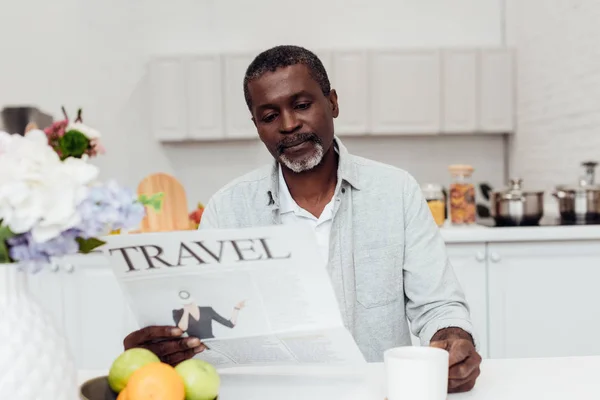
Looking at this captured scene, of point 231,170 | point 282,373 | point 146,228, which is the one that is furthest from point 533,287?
point 231,170

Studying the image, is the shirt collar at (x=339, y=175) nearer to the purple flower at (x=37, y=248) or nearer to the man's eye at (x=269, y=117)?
the man's eye at (x=269, y=117)

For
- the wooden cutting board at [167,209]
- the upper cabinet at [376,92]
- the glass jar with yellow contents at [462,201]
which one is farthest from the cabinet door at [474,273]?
the upper cabinet at [376,92]

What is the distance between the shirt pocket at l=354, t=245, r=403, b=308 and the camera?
1.42 meters

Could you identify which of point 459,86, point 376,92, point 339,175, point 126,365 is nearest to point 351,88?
point 376,92

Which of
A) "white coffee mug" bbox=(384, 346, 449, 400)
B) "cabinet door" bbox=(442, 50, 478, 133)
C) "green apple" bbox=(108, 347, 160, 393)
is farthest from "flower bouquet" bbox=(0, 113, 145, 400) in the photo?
"cabinet door" bbox=(442, 50, 478, 133)

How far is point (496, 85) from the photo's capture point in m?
3.81

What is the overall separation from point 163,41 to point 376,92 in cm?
139

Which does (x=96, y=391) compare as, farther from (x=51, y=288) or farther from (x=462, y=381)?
(x=51, y=288)

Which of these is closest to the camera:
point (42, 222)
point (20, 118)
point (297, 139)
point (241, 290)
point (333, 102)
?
point (42, 222)

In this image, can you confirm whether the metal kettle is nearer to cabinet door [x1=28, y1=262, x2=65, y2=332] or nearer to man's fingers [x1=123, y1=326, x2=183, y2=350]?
cabinet door [x1=28, y1=262, x2=65, y2=332]

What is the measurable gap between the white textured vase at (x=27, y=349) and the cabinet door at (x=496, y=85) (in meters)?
3.46

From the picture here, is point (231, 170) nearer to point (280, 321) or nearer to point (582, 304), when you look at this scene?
point (582, 304)

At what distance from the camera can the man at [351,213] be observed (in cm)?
140

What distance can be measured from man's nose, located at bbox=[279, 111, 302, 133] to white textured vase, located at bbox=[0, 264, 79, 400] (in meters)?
0.79
